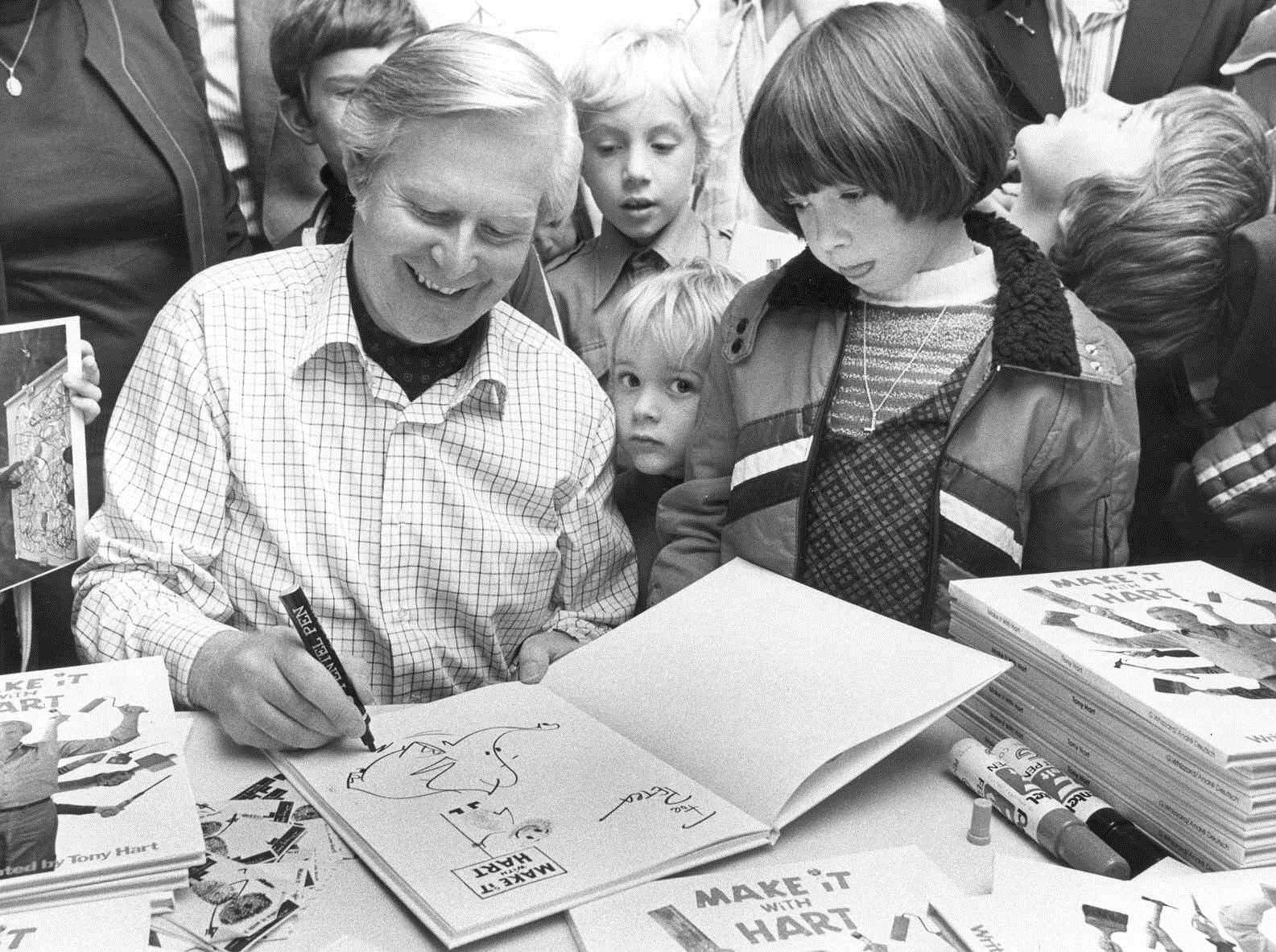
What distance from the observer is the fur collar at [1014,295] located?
1.49 metres

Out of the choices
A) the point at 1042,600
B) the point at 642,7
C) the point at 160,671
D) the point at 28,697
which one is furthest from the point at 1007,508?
the point at 642,7

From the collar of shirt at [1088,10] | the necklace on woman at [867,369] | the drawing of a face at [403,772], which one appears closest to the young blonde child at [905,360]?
the necklace on woman at [867,369]

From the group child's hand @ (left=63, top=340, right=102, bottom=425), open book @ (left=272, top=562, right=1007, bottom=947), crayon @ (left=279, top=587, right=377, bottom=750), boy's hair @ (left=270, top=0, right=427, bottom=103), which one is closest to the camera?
open book @ (left=272, top=562, right=1007, bottom=947)

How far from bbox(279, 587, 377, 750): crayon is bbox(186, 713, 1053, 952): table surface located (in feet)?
0.36

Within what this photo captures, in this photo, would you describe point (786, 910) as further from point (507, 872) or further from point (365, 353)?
point (365, 353)

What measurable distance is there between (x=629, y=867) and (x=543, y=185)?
2.93ft

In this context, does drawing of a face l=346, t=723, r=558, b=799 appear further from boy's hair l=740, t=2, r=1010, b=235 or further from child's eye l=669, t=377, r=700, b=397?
child's eye l=669, t=377, r=700, b=397

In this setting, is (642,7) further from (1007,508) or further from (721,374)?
(1007,508)

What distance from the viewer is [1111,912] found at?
0.96 metres

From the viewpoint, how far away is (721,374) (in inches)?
69.2

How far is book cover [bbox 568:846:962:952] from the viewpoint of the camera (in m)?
0.94

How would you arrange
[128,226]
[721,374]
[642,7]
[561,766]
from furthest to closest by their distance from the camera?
[642,7], [128,226], [721,374], [561,766]

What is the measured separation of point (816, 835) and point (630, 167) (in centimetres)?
147

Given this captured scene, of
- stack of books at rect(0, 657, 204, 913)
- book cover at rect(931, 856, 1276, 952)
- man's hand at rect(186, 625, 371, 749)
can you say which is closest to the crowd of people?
man's hand at rect(186, 625, 371, 749)
